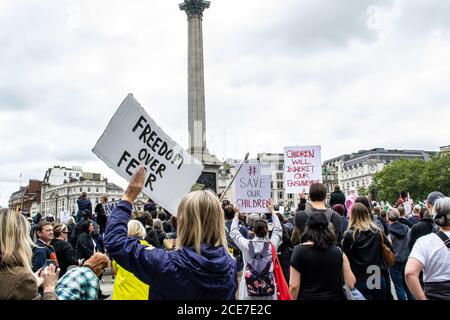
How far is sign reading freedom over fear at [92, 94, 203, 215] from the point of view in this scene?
4.83 metres

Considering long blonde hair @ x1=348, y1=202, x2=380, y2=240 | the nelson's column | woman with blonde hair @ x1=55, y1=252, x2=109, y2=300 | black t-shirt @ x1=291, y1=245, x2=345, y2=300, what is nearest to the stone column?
the nelson's column

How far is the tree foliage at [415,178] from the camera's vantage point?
278ft

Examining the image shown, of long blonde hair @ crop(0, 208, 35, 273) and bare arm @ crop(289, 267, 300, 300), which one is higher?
long blonde hair @ crop(0, 208, 35, 273)

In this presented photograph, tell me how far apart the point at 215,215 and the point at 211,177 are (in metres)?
27.6

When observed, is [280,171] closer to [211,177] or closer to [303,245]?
[211,177]

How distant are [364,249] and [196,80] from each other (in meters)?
30.9

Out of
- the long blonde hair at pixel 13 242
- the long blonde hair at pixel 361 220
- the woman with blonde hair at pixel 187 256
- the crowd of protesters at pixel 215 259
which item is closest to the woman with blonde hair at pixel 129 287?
the crowd of protesters at pixel 215 259

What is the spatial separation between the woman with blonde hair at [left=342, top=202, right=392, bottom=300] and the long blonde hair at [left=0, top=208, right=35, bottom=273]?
12.5ft

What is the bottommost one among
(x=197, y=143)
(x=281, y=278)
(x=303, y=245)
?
(x=281, y=278)

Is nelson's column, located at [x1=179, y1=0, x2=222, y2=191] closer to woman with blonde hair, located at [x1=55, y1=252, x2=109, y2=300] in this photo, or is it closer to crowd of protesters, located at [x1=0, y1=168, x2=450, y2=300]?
crowd of protesters, located at [x1=0, y1=168, x2=450, y2=300]

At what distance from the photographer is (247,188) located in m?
10.0

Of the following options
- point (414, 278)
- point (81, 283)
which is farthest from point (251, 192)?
point (81, 283)
